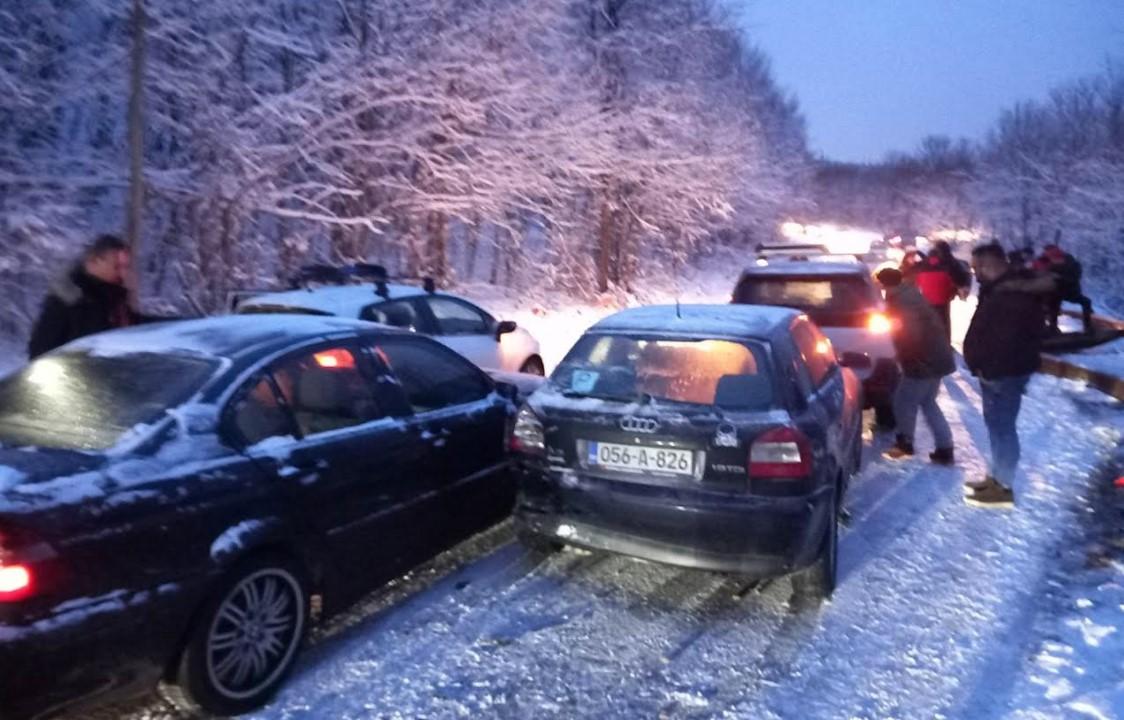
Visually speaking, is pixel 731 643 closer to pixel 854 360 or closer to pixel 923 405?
pixel 854 360

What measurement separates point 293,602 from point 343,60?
12.7 meters

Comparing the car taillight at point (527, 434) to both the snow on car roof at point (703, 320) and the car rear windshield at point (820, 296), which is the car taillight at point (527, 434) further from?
the car rear windshield at point (820, 296)

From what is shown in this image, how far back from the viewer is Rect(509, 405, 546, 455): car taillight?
15.9 feet

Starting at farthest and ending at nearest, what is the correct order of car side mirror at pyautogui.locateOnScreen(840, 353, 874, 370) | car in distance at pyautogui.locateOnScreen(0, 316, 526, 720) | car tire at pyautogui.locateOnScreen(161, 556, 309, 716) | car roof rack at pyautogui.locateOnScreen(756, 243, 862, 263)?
car roof rack at pyautogui.locateOnScreen(756, 243, 862, 263)
car side mirror at pyautogui.locateOnScreen(840, 353, 874, 370)
car tire at pyautogui.locateOnScreen(161, 556, 309, 716)
car in distance at pyautogui.locateOnScreen(0, 316, 526, 720)

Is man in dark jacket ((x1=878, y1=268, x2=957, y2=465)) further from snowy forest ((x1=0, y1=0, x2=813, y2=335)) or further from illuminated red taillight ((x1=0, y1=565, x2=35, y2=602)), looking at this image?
snowy forest ((x1=0, y1=0, x2=813, y2=335))

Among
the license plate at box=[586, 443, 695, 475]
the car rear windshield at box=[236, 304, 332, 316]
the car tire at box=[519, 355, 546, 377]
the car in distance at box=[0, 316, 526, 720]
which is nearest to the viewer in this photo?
the car in distance at box=[0, 316, 526, 720]

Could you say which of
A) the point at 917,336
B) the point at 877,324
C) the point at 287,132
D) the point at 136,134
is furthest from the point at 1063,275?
the point at 136,134

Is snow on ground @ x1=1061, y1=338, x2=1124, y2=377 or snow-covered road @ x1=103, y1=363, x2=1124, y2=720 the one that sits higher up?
snow on ground @ x1=1061, y1=338, x2=1124, y2=377

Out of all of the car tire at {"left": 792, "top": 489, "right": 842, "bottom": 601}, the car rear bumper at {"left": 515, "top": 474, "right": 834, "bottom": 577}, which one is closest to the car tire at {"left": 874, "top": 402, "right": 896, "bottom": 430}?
the car tire at {"left": 792, "top": 489, "right": 842, "bottom": 601}

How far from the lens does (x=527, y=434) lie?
16.1 feet

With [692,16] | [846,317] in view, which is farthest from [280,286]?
[692,16]

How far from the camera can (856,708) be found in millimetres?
3750

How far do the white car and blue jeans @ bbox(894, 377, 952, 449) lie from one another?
12.1 feet

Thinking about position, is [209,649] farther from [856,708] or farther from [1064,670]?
[1064,670]
